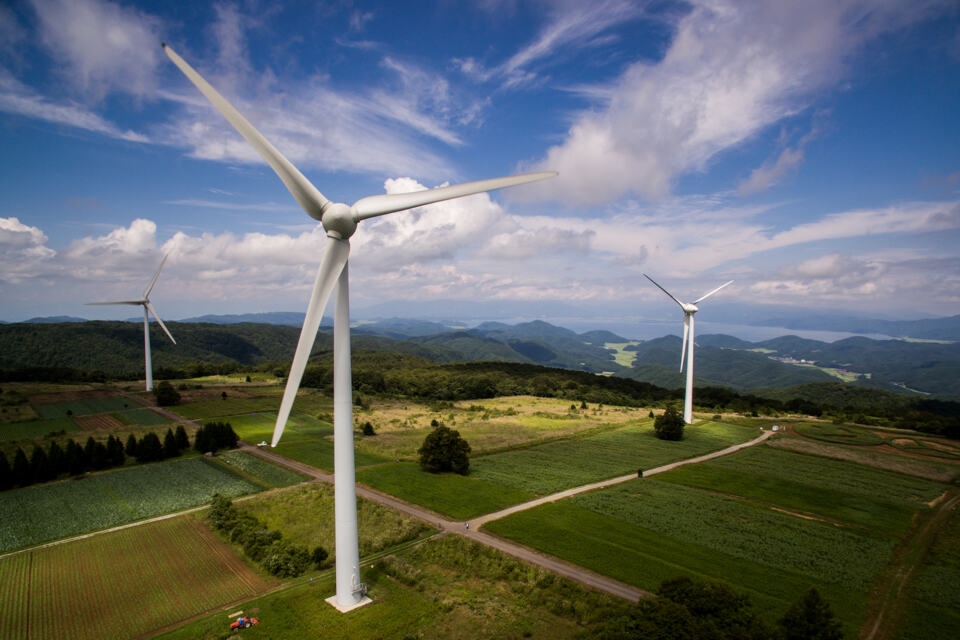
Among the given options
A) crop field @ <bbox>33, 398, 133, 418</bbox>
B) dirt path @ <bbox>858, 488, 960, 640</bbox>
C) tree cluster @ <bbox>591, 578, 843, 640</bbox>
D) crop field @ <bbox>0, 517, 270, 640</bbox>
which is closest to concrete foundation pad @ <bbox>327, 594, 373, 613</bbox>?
crop field @ <bbox>0, 517, 270, 640</bbox>

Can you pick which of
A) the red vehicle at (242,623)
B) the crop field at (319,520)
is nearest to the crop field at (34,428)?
the crop field at (319,520)

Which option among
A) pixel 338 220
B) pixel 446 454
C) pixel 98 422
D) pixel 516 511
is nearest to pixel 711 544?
pixel 516 511

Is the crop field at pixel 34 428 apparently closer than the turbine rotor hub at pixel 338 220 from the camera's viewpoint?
No

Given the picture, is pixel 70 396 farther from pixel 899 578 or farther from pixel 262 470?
pixel 899 578

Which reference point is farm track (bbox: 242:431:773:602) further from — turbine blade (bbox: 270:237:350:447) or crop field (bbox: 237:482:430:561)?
turbine blade (bbox: 270:237:350:447)

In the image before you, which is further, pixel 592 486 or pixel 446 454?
pixel 446 454

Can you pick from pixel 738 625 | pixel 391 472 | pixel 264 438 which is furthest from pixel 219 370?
pixel 738 625

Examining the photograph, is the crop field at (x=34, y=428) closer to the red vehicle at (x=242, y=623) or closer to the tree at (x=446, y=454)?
the tree at (x=446, y=454)
